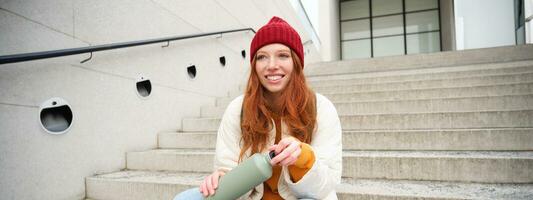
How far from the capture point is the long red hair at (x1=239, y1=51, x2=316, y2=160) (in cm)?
115

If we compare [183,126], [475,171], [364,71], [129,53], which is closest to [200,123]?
[183,126]

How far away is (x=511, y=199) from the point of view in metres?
1.34

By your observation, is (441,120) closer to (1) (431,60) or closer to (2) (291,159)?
(2) (291,159)

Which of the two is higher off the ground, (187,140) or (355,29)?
(355,29)

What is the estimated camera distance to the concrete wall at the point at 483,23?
9312mm

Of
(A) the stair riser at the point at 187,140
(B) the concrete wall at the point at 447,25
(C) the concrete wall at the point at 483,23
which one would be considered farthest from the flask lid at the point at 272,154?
(B) the concrete wall at the point at 447,25

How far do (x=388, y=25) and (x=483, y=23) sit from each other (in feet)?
9.97

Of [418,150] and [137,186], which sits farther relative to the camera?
[418,150]

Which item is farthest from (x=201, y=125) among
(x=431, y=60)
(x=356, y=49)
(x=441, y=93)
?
(x=356, y=49)

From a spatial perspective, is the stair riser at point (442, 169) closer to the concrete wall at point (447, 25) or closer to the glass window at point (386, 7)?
→ the concrete wall at point (447, 25)

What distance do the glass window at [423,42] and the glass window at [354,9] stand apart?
198 cm

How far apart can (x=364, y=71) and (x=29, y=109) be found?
191 inches

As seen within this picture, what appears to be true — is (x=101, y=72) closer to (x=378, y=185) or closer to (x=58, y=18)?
(x=58, y=18)

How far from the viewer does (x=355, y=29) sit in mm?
12352
